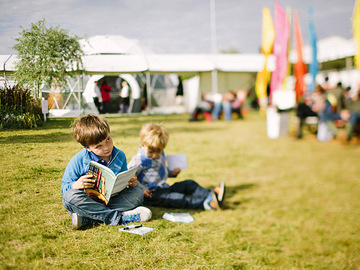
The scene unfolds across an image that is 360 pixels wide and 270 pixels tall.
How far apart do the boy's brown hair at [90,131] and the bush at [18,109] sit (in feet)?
1.01

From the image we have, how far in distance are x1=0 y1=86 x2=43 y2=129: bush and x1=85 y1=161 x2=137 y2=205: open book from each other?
56cm

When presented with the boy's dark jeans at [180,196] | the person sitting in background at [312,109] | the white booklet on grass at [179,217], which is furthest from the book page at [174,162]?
the person sitting in background at [312,109]

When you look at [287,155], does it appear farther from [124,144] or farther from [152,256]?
[152,256]

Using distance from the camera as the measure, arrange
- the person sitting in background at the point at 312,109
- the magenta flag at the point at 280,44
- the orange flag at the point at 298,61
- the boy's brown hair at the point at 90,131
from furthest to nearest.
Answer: the orange flag at the point at 298,61, the magenta flag at the point at 280,44, the person sitting in background at the point at 312,109, the boy's brown hair at the point at 90,131

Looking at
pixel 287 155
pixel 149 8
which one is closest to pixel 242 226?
pixel 149 8

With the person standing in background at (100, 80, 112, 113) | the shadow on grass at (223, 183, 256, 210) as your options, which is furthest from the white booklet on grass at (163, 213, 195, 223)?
the person standing in background at (100, 80, 112, 113)

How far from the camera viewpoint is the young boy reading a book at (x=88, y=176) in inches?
67.3

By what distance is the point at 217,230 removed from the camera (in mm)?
2479

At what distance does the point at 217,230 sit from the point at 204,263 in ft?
2.48

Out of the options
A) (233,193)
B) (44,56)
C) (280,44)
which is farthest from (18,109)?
(280,44)

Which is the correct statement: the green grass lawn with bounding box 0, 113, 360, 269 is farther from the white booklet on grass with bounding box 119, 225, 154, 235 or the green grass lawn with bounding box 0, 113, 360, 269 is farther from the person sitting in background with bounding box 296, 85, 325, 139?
the person sitting in background with bounding box 296, 85, 325, 139

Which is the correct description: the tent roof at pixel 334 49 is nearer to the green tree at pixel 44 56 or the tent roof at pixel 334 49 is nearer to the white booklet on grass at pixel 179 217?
the white booklet on grass at pixel 179 217

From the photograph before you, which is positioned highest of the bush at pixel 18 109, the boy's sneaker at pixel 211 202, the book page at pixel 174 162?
the bush at pixel 18 109

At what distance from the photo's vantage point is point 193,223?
7.91 ft
